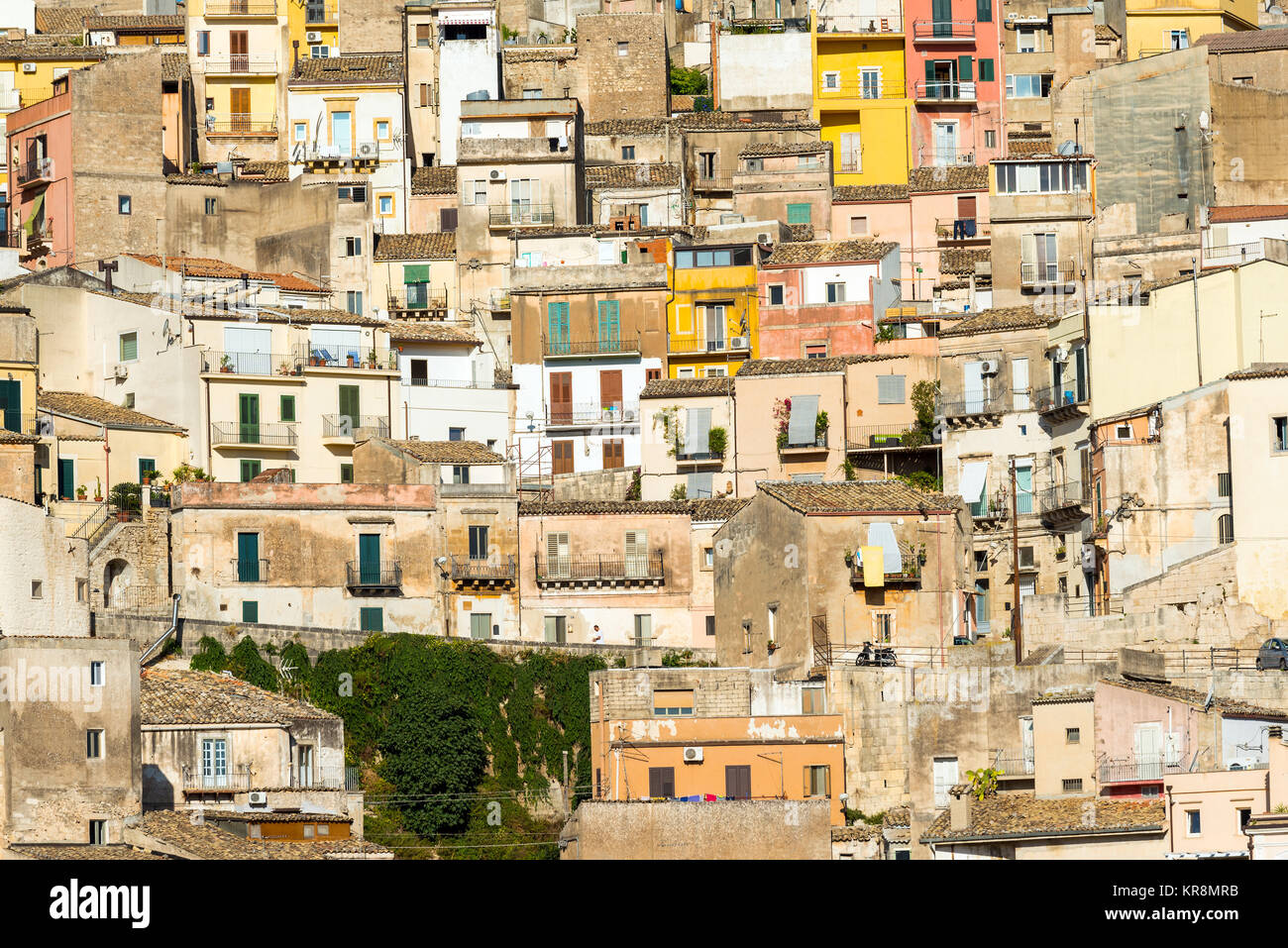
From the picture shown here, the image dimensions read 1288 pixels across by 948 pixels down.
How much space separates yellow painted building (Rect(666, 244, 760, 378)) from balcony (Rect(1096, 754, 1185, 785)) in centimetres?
2751

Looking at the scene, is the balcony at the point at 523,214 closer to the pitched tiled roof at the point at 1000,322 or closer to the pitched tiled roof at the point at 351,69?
the pitched tiled roof at the point at 351,69

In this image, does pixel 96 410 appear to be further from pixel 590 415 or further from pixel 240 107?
pixel 240 107

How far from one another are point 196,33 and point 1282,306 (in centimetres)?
4494

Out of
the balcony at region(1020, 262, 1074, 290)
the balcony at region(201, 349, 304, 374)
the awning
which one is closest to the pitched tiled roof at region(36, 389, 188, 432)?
the balcony at region(201, 349, 304, 374)

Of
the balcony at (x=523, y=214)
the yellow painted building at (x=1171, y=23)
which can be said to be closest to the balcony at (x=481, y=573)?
the balcony at (x=523, y=214)

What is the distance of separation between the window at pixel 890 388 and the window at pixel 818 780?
17.8 meters

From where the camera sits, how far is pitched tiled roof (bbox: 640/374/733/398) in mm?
62219

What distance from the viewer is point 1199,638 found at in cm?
4784

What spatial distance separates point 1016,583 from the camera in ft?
181

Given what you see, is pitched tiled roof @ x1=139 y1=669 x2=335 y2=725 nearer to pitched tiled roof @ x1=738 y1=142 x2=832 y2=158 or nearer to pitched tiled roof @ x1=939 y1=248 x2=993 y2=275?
pitched tiled roof @ x1=939 y1=248 x2=993 y2=275

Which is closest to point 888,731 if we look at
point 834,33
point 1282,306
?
point 1282,306
